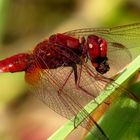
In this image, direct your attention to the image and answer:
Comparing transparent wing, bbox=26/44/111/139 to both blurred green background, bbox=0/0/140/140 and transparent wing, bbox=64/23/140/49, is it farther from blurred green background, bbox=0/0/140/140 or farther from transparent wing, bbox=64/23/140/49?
blurred green background, bbox=0/0/140/140

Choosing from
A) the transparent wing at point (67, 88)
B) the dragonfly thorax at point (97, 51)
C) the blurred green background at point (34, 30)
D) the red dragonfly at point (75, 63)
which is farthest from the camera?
the blurred green background at point (34, 30)

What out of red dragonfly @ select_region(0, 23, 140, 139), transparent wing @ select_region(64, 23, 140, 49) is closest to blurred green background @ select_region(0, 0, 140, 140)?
red dragonfly @ select_region(0, 23, 140, 139)

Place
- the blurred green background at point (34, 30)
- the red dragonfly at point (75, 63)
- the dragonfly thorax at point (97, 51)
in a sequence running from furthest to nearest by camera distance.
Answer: the blurred green background at point (34, 30) < the dragonfly thorax at point (97, 51) < the red dragonfly at point (75, 63)

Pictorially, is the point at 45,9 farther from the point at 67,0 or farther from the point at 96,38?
the point at 96,38

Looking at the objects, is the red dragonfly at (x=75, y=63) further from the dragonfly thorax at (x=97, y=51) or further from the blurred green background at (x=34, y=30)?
the blurred green background at (x=34, y=30)

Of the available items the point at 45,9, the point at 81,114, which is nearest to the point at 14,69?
the point at 81,114

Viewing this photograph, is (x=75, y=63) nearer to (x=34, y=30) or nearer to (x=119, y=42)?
(x=119, y=42)

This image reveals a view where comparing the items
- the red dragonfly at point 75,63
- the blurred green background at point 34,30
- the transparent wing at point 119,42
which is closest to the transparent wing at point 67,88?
the red dragonfly at point 75,63

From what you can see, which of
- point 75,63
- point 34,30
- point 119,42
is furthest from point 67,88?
point 34,30
